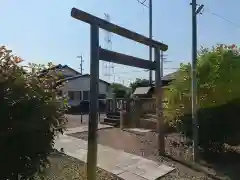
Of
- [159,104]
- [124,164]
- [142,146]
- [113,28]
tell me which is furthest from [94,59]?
[142,146]

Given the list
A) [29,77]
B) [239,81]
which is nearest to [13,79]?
[29,77]

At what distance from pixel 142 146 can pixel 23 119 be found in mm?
6340

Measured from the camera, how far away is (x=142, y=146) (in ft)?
29.0

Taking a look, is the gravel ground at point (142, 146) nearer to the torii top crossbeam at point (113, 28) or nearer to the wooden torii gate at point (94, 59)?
the wooden torii gate at point (94, 59)

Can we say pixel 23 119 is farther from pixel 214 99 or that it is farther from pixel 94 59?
pixel 214 99

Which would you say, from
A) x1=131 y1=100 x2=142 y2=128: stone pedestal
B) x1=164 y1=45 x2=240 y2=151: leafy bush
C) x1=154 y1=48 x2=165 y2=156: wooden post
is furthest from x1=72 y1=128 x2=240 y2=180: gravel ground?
x1=131 y1=100 x2=142 y2=128: stone pedestal

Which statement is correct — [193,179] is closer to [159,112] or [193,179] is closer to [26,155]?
[159,112]

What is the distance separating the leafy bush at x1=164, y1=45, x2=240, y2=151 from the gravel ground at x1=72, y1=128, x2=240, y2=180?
1169 mm

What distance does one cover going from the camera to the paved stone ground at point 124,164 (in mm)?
6000

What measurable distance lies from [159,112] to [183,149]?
4.85ft

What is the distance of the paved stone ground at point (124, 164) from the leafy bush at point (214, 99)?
1694mm

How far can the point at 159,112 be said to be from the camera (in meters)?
8.20

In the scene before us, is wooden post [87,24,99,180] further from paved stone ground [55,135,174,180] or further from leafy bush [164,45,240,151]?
leafy bush [164,45,240,151]

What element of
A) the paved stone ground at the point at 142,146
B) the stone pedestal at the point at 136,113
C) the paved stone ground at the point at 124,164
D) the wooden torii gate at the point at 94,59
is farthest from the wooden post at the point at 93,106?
the stone pedestal at the point at 136,113
